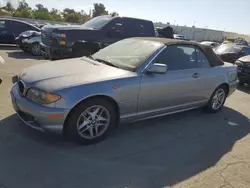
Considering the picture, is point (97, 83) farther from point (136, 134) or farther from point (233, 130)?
point (233, 130)

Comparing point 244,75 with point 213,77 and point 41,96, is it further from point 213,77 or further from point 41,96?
point 41,96

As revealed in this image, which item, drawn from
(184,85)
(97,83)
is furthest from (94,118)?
(184,85)

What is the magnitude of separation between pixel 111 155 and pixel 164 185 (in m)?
0.86

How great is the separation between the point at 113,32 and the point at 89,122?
5731 mm

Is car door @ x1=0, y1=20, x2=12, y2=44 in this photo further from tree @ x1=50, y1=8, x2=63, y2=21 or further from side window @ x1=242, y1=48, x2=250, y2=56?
tree @ x1=50, y1=8, x2=63, y2=21

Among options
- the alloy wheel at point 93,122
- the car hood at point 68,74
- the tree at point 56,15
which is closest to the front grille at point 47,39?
the car hood at point 68,74

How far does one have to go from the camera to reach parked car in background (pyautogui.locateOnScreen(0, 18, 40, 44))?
13336mm

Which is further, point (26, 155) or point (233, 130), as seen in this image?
point (233, 130)

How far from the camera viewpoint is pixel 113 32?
8.80 meters

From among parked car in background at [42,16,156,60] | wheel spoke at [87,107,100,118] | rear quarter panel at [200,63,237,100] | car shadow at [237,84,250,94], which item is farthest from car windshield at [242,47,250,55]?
wheel spoke at [87,107,100,118]

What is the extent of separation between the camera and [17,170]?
2.98 m

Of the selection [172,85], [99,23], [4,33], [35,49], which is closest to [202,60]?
[172,85]

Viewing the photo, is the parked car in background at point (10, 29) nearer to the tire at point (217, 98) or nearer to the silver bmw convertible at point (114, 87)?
the silver bmw convertible at point (114, 87)

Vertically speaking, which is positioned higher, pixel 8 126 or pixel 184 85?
pixel 184 85
